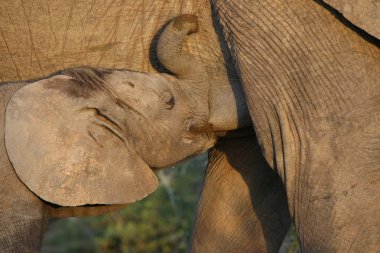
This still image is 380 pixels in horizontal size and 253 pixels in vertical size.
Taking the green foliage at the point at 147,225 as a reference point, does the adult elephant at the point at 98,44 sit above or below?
above

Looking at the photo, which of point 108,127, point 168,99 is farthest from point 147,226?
point 108,127

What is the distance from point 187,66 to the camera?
393 centimetres

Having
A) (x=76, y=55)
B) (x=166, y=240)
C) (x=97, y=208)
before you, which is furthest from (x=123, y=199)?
(x=166, y=240)

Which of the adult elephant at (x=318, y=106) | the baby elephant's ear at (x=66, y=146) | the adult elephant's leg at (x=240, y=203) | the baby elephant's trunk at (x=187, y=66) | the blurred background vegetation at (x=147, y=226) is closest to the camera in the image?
the adult elephant at (x=318, y=106)

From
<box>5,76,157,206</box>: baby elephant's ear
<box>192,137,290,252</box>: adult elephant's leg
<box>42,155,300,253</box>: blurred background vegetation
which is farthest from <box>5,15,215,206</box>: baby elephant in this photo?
<box>42,155,300,253</box>: blurred background vegetation

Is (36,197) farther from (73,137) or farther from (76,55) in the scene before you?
(76,55)

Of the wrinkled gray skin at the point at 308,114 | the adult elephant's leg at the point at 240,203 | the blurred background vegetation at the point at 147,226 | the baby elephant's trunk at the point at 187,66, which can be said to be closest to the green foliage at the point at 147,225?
the blurred background vegetation at the point at 147,226

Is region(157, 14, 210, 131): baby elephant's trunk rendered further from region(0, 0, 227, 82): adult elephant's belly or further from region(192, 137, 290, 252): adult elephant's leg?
region(192, 137, 290, 252): adult elephant's leg

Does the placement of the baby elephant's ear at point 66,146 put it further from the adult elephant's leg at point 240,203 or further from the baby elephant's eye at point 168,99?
the adult elephant's leg at point 240,203

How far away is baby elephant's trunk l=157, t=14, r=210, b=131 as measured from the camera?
12.7 ft

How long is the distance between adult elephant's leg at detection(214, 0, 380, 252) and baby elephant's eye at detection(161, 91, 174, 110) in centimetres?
33

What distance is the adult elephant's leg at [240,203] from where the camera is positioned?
431cm

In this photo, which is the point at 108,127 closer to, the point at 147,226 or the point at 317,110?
the point at 317,110

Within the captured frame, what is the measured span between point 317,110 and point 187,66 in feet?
1.84
